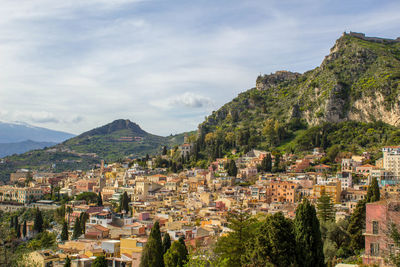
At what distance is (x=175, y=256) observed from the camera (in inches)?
1124

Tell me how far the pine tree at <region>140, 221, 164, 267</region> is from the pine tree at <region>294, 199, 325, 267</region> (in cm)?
1152

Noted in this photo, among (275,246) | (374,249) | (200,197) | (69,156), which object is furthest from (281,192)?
(69,156)

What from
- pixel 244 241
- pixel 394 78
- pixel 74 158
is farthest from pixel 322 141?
pixel 74 158

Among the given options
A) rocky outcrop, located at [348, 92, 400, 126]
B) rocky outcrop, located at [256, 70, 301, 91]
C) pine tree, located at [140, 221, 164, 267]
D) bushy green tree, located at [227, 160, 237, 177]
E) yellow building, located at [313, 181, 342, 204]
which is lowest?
pine tree, located at [140, 221, 164, 267]

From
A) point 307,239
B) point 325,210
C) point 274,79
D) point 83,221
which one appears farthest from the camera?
A: point 274,79

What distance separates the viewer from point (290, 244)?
20953mm

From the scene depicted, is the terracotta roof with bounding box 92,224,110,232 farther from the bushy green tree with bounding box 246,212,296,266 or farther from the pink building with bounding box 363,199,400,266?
the pink building with bounding box 363,199,400,266

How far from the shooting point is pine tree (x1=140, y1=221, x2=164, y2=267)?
96.6 feet

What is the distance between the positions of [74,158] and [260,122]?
252 feet

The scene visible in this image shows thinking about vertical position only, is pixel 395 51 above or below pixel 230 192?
above

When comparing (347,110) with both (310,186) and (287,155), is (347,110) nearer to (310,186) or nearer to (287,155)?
(287,155)

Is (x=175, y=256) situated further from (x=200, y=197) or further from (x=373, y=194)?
(x=200, y=197)

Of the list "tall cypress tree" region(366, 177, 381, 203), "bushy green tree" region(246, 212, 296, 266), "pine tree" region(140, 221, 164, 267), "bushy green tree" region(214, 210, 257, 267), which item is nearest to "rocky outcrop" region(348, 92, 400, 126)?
"tall cypress tree" region(366, 177, 381, 203)

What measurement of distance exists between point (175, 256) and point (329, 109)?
233 ft
